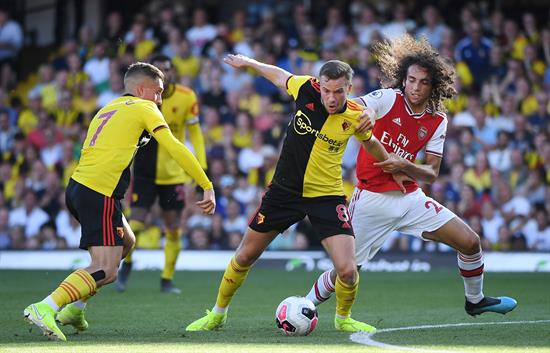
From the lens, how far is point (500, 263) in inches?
617

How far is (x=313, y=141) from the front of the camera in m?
8.63

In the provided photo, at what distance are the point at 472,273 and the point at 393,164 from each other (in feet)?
4.45

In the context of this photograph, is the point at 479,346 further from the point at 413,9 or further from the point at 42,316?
the point at 413,9

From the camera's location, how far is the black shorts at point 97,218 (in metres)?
8.20

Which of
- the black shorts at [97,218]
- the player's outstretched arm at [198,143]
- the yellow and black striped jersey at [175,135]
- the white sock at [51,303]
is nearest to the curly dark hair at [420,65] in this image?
the black shorts at [97,218]

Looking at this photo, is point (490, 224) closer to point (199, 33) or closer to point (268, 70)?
point (199, 33)

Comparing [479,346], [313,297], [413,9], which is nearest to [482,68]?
[413,9]

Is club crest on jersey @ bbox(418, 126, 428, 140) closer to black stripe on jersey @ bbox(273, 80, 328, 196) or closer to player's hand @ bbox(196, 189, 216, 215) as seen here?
black stripe on jersey @ bbox(273, 80, 328, 196)

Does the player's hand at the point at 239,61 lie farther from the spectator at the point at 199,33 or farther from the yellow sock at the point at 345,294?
the spectator at the point at 199,33

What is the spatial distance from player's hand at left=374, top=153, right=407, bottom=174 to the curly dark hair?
699 mm

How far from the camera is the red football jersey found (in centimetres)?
923

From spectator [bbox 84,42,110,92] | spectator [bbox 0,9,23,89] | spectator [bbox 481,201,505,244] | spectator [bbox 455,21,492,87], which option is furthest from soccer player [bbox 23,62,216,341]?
spectator [bbox 0,9,23,89]

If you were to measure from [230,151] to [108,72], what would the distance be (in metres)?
3.28

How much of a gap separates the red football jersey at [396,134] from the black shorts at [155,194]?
3.87 metres
